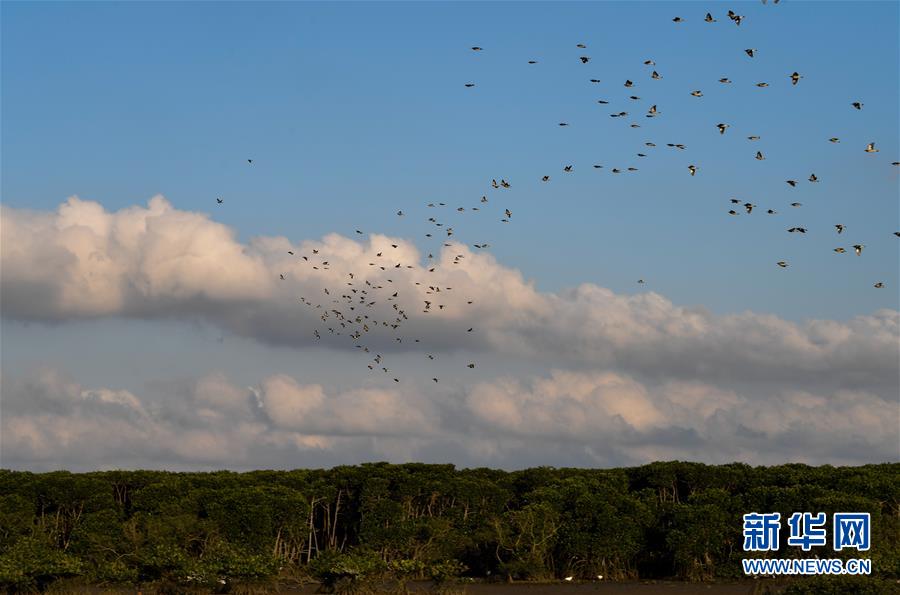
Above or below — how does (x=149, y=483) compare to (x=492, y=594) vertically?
above

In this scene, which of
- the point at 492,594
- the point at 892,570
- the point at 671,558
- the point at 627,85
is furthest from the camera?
the point at 671,558

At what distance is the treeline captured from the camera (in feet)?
210

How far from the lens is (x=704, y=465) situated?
88000 millimetres

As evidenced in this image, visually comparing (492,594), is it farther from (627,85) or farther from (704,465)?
(627,85)

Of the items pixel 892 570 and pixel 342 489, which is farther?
pixel 342 489

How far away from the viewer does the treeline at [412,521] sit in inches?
2522

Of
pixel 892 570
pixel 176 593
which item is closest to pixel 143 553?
pixel 176 593

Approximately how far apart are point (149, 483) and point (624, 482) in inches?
1341

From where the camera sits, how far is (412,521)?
256ft

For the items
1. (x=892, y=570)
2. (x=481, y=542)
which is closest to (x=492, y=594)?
(x=481, y=542)

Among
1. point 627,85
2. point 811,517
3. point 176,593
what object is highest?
point 627,85

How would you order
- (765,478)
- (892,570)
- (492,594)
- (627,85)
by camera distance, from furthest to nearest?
(765,478)
(492,594)
(892,570)
(627,85)

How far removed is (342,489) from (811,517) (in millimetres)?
34022

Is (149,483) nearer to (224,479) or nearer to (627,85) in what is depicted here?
(224,479)
